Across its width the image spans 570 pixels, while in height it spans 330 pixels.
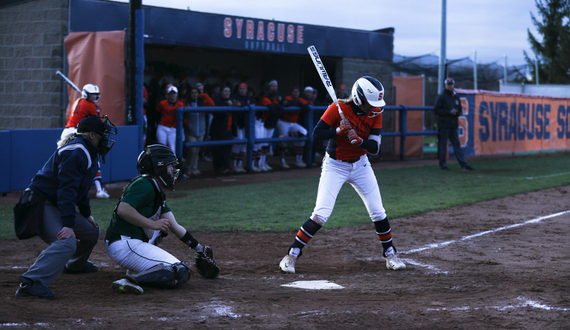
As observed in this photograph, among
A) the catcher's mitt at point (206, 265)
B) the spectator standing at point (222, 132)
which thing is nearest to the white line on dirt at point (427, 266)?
the catcher's mitt at point (206, 265)

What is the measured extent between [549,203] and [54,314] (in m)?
8.23

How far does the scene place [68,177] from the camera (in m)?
4.68

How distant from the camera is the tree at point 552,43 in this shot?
35.3 m

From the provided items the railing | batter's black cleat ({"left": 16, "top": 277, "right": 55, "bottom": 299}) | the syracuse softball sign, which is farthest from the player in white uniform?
the syracuse softball sign

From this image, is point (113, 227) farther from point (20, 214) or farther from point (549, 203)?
point (549, 203)

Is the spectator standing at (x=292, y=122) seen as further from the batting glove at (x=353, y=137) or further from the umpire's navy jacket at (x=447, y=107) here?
the batting glove at (x=353, y=137)

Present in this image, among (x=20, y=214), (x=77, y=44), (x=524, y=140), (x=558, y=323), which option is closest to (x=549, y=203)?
(x=558, y=323)

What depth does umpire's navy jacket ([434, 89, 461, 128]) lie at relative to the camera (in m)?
14.2

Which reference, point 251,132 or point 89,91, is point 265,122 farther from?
point 89,91

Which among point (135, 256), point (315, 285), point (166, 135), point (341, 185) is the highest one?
point (166, 135)

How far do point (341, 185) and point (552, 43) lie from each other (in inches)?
1376

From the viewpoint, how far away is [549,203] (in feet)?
32.5

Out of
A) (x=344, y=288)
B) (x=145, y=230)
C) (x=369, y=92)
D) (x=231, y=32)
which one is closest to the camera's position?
(x=344, y=288)

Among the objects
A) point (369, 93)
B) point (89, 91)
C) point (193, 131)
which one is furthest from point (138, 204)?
point (193, 131)
